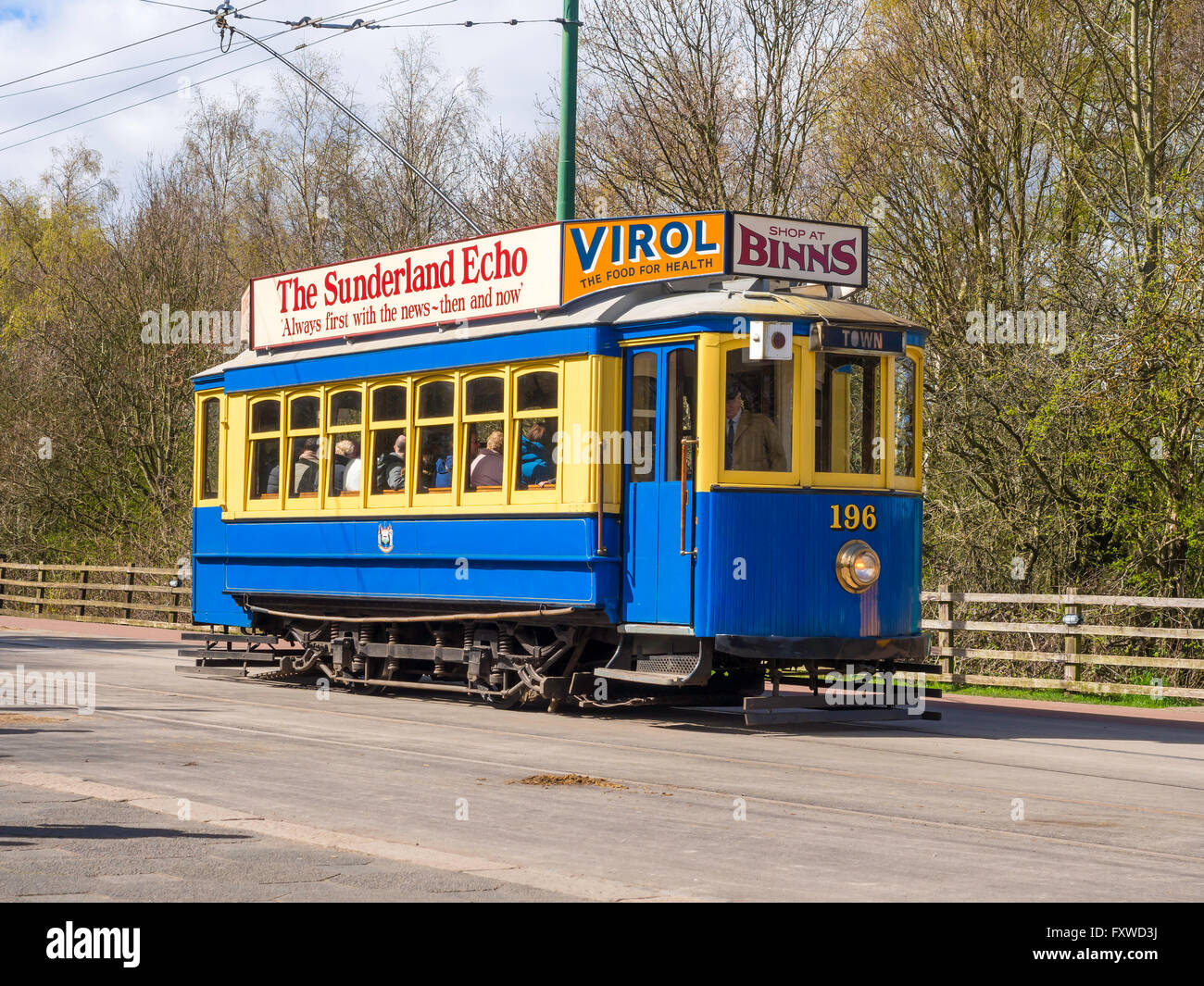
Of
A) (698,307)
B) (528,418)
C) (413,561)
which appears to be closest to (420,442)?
(413,561)

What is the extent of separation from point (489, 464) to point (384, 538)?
1.72m

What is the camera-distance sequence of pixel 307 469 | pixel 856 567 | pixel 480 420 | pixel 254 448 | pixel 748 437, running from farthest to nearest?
pixel 254 448
pixel 307 469
pixel 480 420
pixel 856 567
pixel 748 437

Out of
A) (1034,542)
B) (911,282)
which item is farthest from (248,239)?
(1034,542)

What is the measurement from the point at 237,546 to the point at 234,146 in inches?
1173

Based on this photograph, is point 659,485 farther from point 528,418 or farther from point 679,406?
point 528,418

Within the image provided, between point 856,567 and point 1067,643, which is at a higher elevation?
point 856,567

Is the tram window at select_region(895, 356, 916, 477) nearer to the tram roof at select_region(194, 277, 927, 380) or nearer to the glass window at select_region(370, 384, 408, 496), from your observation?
the tram roof at select_region(194, 277, 927, 380)

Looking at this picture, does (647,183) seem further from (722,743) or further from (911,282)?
(722,743)

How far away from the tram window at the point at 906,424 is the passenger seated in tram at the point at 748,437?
129 cm

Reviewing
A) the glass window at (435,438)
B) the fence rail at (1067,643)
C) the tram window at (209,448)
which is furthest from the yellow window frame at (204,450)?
the fence rail at (1067,643)

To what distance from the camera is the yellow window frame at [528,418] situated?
14492 mm

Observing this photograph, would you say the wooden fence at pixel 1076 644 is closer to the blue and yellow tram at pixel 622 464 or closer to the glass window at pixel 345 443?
the blue and yellow tram at pixel 622 464

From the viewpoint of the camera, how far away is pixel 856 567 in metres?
13.7

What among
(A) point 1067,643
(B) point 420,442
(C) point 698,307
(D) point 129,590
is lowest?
(A) point 1067,643
